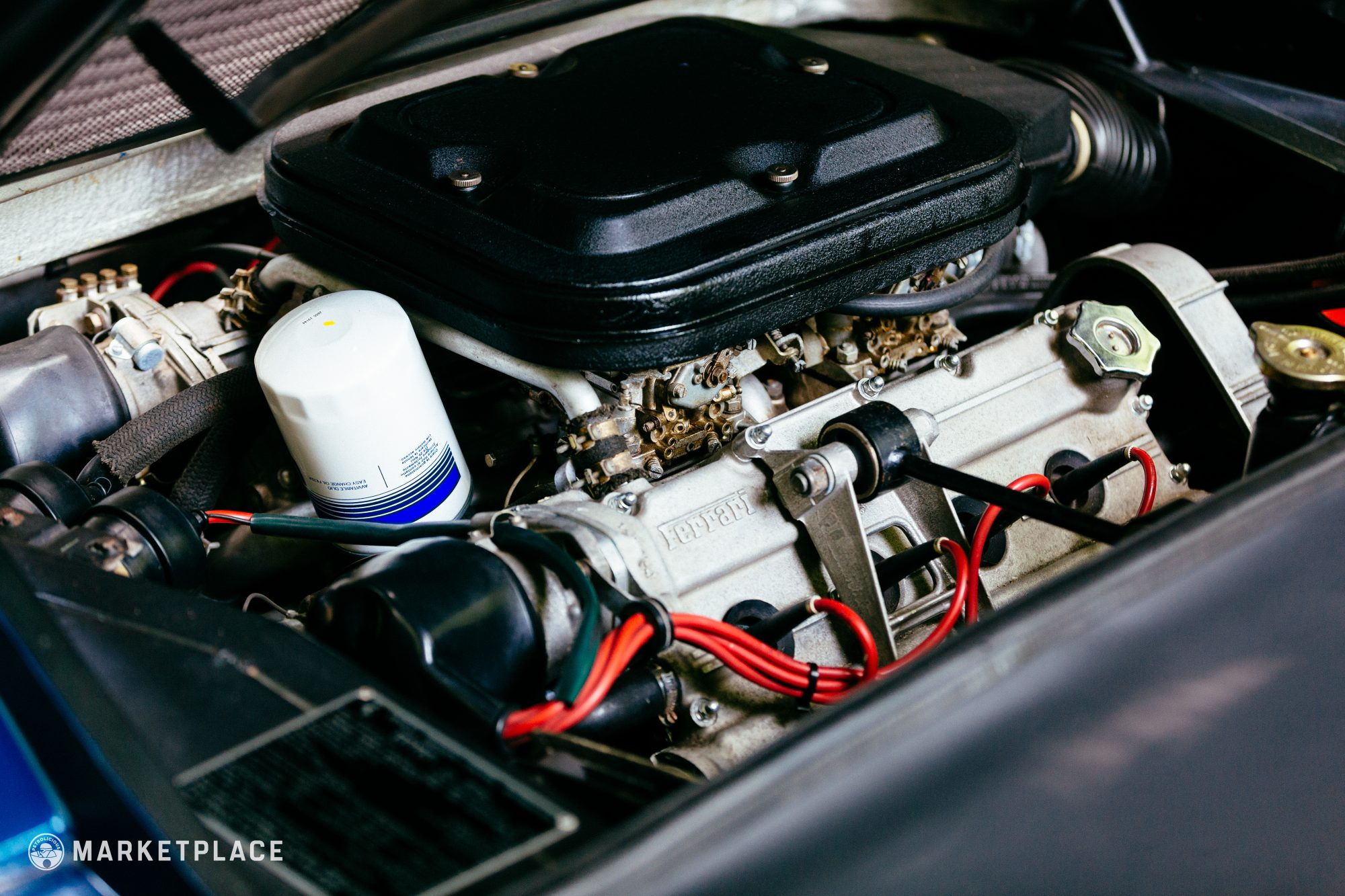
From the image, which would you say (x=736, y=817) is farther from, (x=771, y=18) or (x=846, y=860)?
(x=771, y=18)

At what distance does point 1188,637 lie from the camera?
81 cm

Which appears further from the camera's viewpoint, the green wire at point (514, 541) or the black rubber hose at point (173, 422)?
the black rubber hose at point (173, 422)

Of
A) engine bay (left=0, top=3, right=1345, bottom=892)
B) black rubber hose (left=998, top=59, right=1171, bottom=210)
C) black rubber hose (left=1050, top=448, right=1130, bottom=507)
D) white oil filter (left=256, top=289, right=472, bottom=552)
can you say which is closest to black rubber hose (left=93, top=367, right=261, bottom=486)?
engine bay (left=0, top=3, right=1345, bottom=892)

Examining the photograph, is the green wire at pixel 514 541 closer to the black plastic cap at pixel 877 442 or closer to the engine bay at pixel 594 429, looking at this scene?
the engine bay at pixel 594 429

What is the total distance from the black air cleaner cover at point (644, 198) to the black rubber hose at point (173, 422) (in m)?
0.17

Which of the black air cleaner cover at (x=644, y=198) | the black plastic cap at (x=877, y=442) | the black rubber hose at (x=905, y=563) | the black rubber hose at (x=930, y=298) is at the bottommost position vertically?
the black rubber hose at (x=905, y=563)

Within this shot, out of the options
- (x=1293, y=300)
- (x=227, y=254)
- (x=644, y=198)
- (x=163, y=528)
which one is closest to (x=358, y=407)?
(x=163, y=528)

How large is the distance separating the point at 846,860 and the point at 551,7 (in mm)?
1331

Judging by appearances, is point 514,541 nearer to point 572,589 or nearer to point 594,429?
point 572,589

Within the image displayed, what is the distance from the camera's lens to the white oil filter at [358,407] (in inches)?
41.0

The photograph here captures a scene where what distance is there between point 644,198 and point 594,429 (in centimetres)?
23

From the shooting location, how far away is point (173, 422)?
46.6 inches

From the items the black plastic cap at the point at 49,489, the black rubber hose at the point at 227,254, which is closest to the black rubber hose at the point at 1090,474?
the black plastic cap at the point at 49,489

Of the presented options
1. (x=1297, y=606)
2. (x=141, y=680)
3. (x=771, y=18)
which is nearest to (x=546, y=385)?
(x=141, y=680)
